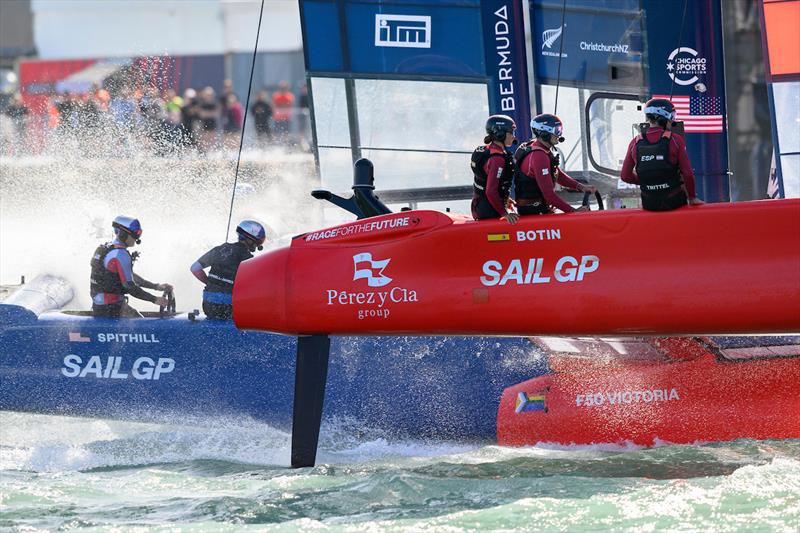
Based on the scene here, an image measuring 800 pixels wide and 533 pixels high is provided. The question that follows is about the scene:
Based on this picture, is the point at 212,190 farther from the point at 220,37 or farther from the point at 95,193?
the point at 220,37

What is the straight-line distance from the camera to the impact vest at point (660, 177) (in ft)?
22.7

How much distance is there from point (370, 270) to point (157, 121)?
10.1 meters

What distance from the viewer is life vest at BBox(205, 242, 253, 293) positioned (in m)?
8.74

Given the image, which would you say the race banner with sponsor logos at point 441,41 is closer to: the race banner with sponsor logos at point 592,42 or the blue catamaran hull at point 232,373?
the race banner with sponsor logos at point 592,42

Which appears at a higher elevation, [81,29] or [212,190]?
[81,29]

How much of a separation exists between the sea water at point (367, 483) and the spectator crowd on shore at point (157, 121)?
720cm

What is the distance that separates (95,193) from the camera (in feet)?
41.6

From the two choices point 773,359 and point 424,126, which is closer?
point 773,359

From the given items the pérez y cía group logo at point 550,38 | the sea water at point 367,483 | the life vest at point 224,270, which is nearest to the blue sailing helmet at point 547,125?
the sea water at point 367,483

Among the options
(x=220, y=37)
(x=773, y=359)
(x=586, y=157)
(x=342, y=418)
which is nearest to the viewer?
(x=773, y=359)

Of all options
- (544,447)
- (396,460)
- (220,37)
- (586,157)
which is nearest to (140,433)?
(396,460)

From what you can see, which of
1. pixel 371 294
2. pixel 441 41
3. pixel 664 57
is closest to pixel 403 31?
pixel 441 41

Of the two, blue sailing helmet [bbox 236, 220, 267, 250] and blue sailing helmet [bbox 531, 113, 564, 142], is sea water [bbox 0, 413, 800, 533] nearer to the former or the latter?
blue sailing helmet [bbox 236, 220, 267, 250]

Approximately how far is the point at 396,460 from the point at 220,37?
43.0 feet
